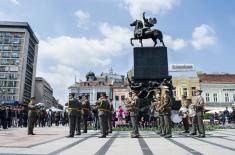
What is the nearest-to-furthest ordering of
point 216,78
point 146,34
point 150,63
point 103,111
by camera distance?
point 103,111, point 150,63, point 146,34, point 216,78

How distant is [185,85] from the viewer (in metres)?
68.7

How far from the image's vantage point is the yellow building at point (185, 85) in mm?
68375

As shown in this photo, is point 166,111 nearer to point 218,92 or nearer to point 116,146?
point 116,146

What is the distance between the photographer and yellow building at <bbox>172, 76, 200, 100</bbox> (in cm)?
6838

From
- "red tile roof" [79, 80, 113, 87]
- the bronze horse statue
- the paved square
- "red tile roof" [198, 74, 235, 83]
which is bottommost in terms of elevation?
the paved square

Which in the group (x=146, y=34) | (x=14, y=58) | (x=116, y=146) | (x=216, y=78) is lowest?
(x=116, y=146)

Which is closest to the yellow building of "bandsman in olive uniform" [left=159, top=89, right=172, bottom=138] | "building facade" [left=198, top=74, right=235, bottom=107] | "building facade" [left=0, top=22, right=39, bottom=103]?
"building facade" [left=198, top=74, right=235, bottom=107]

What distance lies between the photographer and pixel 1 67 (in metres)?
105

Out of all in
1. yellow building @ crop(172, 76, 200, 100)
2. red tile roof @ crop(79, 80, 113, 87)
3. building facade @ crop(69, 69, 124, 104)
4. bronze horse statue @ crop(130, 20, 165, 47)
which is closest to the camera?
bronze horse statue @ crop(130, 20, 165, 47)

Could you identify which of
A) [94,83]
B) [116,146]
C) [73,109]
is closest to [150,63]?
[73,109]

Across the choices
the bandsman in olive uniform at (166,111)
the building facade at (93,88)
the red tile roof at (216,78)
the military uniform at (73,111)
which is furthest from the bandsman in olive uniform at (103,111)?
the building facade at (93,88)

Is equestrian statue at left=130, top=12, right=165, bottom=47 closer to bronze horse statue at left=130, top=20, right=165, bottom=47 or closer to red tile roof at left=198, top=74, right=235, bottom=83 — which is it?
bronze horse statue at left=130, top=20, right=165, bottom=47

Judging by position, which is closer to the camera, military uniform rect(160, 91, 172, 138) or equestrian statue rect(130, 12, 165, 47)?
military uniform rect(160, 91, 172, 138)

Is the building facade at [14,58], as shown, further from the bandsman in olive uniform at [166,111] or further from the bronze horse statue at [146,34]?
the bandsman in olive uniform at [166,111]
